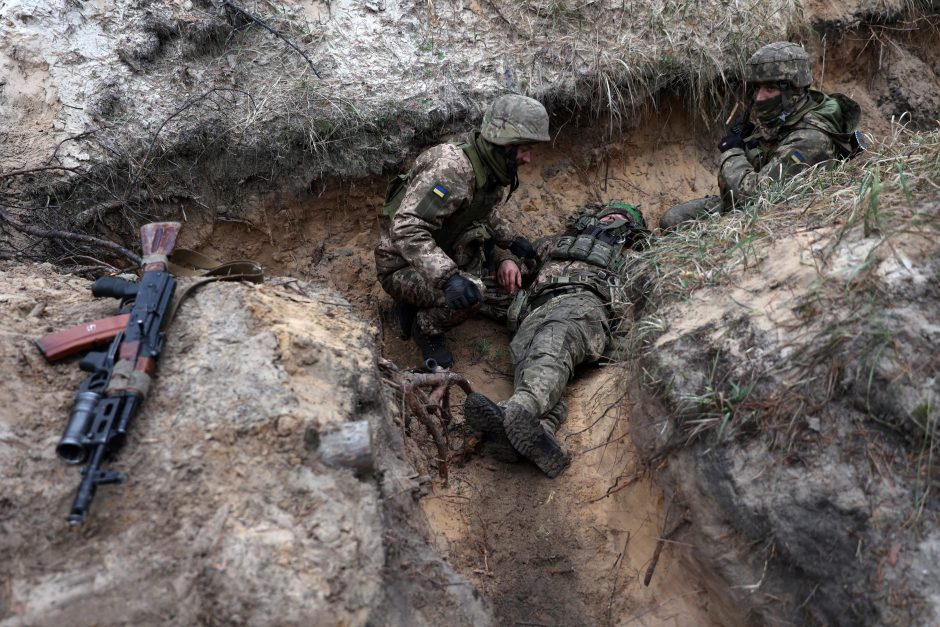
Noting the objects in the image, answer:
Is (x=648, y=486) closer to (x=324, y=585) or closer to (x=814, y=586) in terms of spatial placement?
(x=814, y=586)

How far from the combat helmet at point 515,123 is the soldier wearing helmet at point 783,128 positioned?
54.7 inches

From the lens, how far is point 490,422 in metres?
4.34

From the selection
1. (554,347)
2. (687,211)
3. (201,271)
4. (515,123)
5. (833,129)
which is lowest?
(687,211)

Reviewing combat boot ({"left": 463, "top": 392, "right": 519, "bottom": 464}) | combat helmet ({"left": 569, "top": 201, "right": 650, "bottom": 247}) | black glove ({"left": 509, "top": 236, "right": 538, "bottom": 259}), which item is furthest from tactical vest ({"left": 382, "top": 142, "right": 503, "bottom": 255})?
combat boot ({"left": 463, "top": 392, "right": 519, "bottom": 464})

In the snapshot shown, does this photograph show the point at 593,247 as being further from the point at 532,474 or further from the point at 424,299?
the point at 532,474

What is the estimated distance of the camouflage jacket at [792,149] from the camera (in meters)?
5.27

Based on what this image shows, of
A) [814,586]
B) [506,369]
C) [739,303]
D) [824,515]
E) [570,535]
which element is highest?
[739,303]

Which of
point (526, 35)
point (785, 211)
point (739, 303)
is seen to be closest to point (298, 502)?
point (739, 303)

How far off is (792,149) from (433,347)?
2.93 metres

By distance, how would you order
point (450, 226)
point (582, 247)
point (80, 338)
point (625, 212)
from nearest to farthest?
point (80, 338)
point (450, 226)
point (582, 247)
point (625, 212)

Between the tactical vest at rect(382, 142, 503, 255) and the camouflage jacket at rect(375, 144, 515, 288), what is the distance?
5cm

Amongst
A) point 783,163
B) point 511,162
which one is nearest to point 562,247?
point 511,162

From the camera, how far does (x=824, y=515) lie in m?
3.01

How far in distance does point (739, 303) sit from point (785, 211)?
34.7 inches
